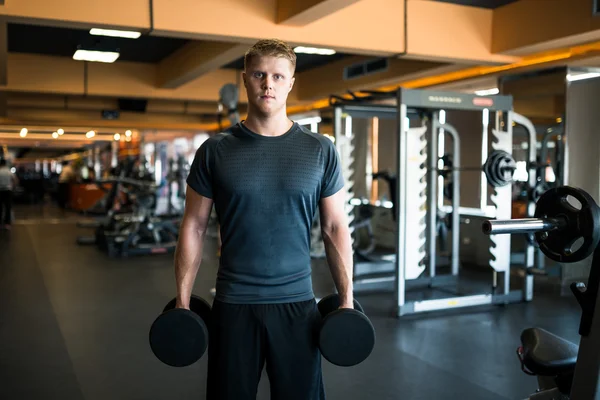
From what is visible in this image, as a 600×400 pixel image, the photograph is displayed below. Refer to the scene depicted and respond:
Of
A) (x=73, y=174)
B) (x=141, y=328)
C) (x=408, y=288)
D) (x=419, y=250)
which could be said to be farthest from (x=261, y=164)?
(x=73, y=174)

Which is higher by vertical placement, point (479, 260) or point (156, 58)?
point (156, 58)

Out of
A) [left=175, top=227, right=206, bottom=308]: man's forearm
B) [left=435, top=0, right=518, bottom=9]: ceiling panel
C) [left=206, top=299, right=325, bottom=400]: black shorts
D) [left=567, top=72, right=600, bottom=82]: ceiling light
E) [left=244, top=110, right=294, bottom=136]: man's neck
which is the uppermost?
[left=435, top=0, right=518, bottom=9]: ceiling panel

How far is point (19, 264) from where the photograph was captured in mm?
5754

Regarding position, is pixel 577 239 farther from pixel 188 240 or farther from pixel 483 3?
pixel 483 3

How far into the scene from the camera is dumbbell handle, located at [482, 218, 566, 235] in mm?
1333

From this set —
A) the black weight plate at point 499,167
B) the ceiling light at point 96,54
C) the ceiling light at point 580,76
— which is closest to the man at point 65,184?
the ceiling light at point 96,54

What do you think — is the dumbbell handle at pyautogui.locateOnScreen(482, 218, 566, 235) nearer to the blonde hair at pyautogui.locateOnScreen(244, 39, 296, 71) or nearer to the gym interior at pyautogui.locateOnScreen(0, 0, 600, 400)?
the gym interior at pyautogui.locateOnScreen(0, 0, 600, 400)

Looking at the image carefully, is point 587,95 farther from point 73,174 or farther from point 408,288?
point 73,174

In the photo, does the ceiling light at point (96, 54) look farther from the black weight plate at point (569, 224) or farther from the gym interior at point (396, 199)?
the black weight plate at point (569, 224)

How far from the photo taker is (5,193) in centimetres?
886

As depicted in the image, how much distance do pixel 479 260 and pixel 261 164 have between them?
5.06m

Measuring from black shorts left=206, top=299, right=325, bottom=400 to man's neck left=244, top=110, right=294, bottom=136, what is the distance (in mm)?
382

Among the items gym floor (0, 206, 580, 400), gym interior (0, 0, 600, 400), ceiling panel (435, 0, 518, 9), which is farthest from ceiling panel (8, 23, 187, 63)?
ceiling panel (435, 0, 518, 9)

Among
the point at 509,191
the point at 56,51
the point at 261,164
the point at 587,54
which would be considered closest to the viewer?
the point at 261,164
